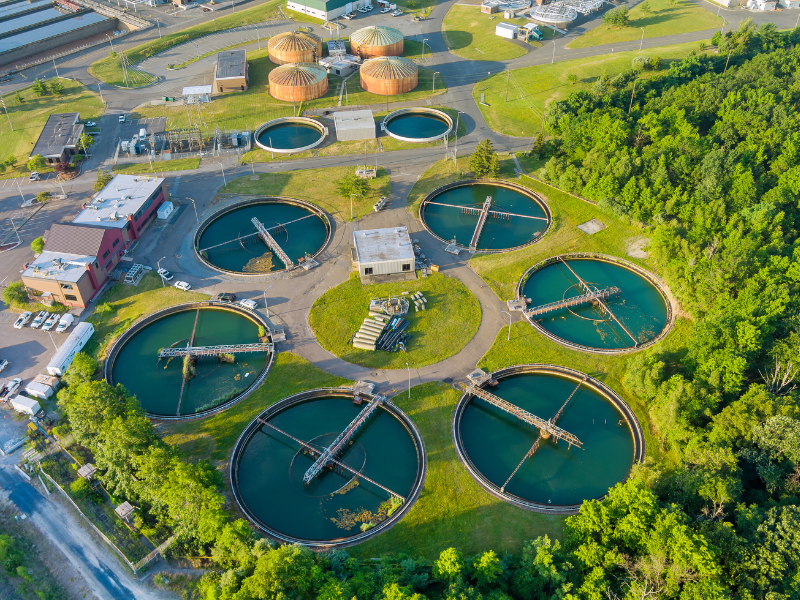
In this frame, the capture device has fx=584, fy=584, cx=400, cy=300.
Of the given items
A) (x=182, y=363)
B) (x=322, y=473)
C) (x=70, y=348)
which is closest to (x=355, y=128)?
(x=182, y=363)

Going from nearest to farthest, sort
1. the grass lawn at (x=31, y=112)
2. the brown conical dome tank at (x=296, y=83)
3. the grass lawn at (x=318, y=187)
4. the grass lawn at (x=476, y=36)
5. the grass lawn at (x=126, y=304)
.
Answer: the grass lawn at (x=126, y=304) < the grass lawn at (x=318, y=187) < the grass lawn at (x=31, y=112) < the brown conical dome tank at (x=296, y=83) < the grass lawn at (x=476, y=36)

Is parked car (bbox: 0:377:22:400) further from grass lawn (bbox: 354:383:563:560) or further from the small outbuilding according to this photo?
the small outbuilding

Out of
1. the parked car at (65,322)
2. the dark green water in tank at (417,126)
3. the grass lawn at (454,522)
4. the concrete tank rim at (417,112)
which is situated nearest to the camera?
the grass lawn at (454,522)

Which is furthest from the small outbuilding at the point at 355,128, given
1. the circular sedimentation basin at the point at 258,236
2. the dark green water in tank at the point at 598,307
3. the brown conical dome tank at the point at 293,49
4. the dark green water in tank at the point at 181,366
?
the dark green water in tank at the point at 181,366

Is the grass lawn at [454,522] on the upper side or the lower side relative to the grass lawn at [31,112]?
lower

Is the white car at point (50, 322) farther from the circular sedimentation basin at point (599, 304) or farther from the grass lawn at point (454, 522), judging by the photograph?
the circular sedimentation basin at point (599, 304)

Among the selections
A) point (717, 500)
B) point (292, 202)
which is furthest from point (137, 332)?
point (717, 500)

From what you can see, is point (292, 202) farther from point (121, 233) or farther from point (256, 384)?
point (256, 384)
